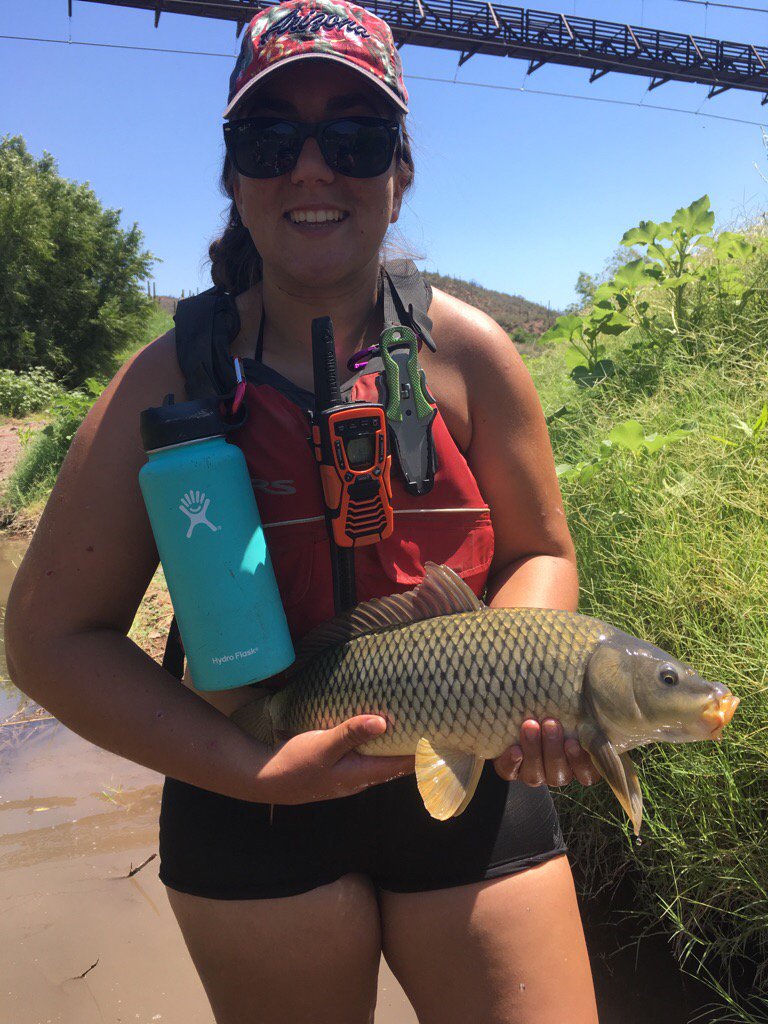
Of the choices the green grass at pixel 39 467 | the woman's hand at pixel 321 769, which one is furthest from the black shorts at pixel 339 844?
the green grass at pixel 39 467

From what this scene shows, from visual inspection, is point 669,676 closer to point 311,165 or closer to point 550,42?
point 311,165

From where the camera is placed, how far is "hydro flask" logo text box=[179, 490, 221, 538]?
1.54 metres

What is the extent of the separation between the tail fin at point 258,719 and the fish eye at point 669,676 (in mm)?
842

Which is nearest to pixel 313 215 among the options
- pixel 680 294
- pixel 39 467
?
pixel 680 294

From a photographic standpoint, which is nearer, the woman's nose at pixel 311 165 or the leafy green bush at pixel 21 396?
the woman's nose at pixel 311 165

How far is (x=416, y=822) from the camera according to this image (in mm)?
1806

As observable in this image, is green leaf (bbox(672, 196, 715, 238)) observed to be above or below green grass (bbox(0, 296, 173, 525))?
above

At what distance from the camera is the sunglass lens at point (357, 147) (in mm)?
1757

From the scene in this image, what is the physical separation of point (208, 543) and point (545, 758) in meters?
0.79

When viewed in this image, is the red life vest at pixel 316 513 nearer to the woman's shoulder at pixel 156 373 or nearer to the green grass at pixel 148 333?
the woman's shoulder at pixel 156 373

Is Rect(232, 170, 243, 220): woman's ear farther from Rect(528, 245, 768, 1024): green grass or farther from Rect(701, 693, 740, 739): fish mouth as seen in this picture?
Rect(528, 245, 768, 1024): green grass

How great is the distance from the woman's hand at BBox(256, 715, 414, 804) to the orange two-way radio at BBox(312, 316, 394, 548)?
1.39 ft

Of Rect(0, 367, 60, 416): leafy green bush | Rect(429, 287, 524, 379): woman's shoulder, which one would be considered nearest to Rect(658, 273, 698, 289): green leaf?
Rect(429, 287, 524, 379): woman's shoulder

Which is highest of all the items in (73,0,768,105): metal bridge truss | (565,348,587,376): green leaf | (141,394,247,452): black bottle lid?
(73,0,768,105): metal bridge truss
